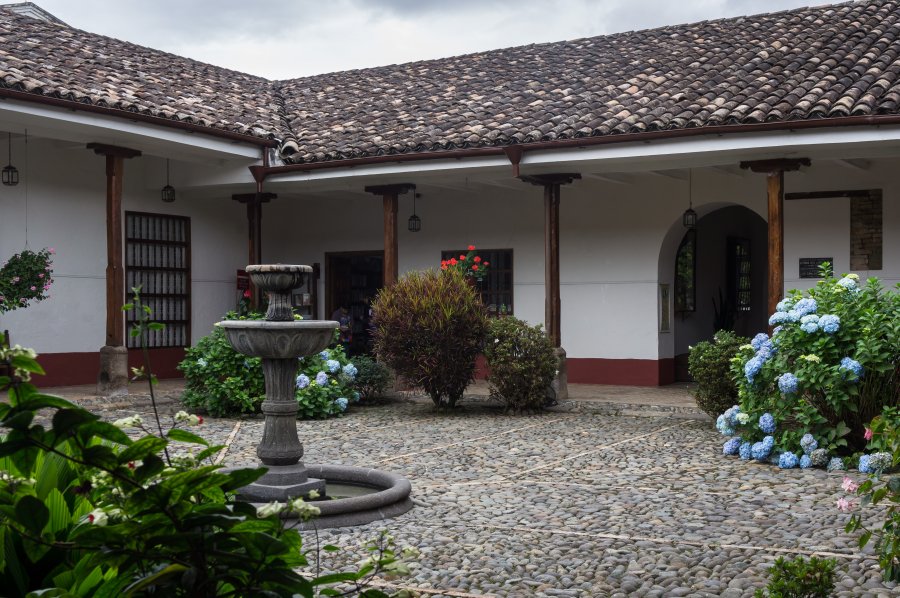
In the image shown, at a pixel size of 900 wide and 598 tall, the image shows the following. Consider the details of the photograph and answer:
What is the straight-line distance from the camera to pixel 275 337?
590cm

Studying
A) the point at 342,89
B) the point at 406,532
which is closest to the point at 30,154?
the point at 342,89

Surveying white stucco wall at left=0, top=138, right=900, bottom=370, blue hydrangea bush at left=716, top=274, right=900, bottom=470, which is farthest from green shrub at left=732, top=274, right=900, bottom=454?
white stucco wall at left=0, top=138, right=900, bottom=370

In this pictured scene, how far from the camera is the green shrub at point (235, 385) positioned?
35.2 ft

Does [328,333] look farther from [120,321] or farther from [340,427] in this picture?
[120,321]

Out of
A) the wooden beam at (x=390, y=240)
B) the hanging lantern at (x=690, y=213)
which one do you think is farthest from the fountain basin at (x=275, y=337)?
the hanging lantern at (x=690, y=213)

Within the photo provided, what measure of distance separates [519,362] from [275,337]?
17.6ft

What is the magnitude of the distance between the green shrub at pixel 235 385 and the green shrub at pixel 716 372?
391 cm

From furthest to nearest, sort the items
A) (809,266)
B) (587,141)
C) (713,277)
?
(713,277)
(809,266)
(587,141)

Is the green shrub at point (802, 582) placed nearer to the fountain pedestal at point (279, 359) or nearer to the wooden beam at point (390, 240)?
the fountain pedestal at point (279, 359)

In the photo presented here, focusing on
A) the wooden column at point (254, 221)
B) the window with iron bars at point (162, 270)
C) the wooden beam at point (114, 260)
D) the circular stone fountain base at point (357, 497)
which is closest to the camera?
the circular stone fountain base at point (357, 497)

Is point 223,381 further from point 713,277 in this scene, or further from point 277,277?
point 713,277

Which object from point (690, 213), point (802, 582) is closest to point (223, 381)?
point (690, 213)

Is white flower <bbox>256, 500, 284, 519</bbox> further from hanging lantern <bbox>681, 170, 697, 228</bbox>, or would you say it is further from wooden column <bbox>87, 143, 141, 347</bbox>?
hanging lantern <bbox>681, 170, 697, 228</bbox>

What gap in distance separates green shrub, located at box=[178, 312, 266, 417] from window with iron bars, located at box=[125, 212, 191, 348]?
3194 mm
